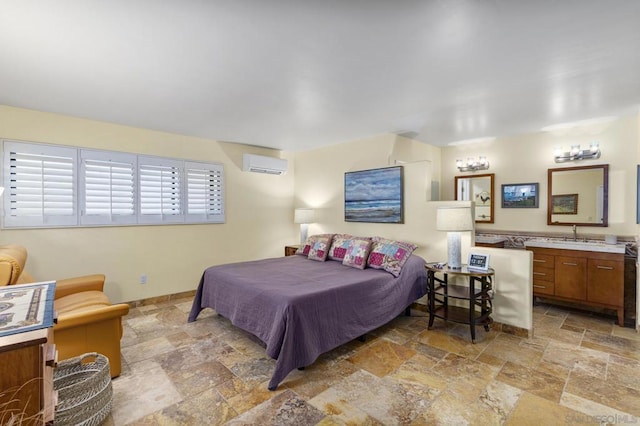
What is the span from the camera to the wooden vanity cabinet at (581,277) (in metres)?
3.35

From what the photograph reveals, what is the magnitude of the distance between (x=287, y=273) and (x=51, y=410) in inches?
89.1

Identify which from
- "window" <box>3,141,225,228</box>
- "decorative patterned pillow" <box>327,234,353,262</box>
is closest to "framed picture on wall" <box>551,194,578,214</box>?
"decorative patterned pillow" <box>327,234,353,262</box>

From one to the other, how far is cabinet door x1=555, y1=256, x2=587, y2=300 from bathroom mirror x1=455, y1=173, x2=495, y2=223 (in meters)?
1.12

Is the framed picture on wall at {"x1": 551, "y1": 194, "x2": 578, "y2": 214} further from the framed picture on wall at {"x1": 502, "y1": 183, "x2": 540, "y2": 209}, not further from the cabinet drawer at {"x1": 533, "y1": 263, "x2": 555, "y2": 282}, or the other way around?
the cabinet drawer at {"x1": 533, "y1": 263, "x2": 555, "y2": 282}

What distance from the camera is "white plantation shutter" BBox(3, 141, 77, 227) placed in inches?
126

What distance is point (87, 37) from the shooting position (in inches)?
73.9

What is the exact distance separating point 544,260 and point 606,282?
619 millimetres

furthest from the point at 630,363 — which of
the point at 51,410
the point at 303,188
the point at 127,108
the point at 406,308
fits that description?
the point at 127,108

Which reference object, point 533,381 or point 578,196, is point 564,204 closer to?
point 578,196

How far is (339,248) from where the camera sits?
392 centimetres

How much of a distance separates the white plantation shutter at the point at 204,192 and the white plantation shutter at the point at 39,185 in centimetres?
137

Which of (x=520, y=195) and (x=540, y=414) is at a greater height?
(x=520, y=195)

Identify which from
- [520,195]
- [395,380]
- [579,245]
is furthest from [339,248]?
[579,245]

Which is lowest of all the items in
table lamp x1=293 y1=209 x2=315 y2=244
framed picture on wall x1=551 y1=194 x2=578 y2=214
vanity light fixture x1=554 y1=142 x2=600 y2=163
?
table lamp x1=293 y1=209 x2=315 y2=244
